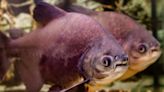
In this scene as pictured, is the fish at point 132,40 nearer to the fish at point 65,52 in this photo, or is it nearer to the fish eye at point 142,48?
the fish eye at point 142,48

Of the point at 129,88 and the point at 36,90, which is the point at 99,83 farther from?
the point at 129,88

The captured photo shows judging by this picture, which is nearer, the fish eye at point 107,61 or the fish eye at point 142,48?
the fish eye at point 107,61

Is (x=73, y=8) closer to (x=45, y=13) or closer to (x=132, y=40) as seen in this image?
(x=45, y=13)

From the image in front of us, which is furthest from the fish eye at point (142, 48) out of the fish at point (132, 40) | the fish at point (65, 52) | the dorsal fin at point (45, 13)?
the dorsal fin at point (45, 13)

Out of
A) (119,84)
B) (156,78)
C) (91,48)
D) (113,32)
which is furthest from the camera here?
(156,78)

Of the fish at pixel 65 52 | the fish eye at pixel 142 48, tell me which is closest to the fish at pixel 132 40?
the fish eye at pixel 142 48

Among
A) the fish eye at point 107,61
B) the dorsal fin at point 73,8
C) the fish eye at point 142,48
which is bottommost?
the fish eye at point 142,48

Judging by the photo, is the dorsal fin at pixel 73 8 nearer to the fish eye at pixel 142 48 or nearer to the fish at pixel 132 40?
the fish at pixel 132 40

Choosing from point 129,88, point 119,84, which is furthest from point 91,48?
point 129,88

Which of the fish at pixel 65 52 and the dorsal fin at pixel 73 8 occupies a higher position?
the dorsal fin at pixel 73 8
